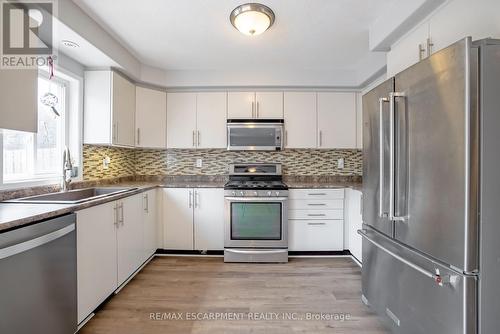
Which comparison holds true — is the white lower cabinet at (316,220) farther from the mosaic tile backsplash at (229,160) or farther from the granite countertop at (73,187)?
the mosaic tile backsplash at (229,160)

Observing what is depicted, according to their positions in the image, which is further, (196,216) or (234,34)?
(196,216)

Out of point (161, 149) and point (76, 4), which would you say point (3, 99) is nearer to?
point (76, 4)

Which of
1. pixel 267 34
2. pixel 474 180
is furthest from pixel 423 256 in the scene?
pixel 267 34

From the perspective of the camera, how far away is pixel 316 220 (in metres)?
3.17

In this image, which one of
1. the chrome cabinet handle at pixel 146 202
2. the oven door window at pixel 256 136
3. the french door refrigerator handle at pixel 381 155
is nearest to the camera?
the french door refrigerator handle at pixel 381 155

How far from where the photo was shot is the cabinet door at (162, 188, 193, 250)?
→ 126 inches

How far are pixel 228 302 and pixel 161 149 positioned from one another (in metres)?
2.33

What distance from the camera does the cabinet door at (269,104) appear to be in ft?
11.3

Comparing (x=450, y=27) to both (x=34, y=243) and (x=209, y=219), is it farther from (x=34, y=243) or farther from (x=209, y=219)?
(x=209, y=219)


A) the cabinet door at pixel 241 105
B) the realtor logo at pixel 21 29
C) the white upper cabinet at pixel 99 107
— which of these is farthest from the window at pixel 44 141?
the cabinet door at pixel 241 105

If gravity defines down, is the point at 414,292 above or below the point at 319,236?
above

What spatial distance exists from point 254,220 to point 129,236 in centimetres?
134

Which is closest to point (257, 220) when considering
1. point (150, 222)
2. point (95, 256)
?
point (150, 222)

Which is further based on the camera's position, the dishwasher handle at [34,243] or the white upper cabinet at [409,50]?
the white upper cabinet at [409,50]
